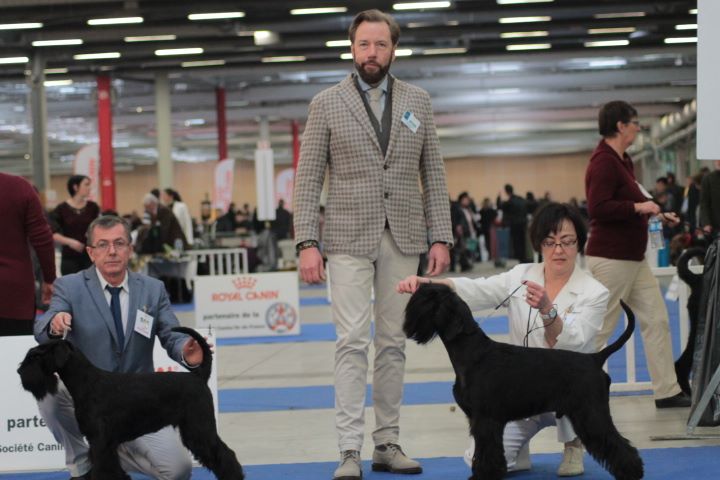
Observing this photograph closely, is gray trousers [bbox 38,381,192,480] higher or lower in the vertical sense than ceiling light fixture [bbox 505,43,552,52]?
lower

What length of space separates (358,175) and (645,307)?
196 centimetres

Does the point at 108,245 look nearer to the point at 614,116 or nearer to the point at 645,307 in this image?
the point at 614,116

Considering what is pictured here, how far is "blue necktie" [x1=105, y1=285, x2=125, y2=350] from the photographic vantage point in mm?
3537

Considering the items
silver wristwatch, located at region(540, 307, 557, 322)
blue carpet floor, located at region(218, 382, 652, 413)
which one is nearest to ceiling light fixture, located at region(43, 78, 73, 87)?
blue carpet floor, located at region(218, 382, 652, 413)

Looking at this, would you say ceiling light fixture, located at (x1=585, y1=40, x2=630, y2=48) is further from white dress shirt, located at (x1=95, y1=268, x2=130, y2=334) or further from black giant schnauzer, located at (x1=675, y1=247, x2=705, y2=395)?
white dress shirt, located at (x1=95, y1=268, x2=130, y2=334)

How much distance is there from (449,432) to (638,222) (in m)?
1.32

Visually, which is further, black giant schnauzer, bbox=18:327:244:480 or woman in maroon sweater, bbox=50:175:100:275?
woman in maroon sweater, bbox=50:175:100:275

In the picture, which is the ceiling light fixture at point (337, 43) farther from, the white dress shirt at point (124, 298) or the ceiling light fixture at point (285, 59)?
the white dress shirt at point (124, 298)

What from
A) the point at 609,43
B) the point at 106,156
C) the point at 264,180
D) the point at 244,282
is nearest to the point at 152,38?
the point at 264,180

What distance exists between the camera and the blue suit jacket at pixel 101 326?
349cm

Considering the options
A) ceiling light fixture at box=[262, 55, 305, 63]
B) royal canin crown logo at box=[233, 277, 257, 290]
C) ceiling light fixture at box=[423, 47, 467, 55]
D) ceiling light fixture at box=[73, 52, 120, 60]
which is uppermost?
ceiling light fixture at box=[423, 47, 467, 55]

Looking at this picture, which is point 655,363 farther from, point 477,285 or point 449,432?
point 477,285

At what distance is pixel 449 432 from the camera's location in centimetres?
457

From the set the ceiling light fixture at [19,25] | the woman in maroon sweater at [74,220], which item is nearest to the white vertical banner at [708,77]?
the woman in maroon sweater at [74,220]
